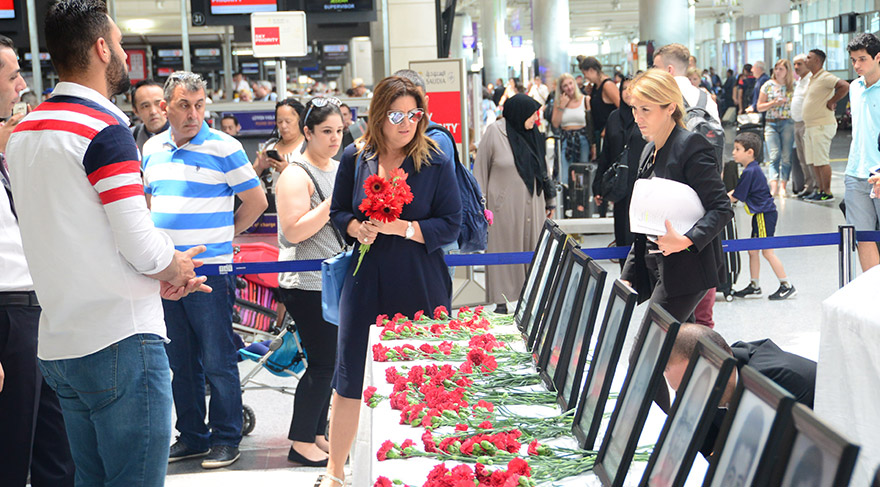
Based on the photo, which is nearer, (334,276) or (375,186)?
(375,186)

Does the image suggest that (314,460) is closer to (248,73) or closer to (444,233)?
(444,233)

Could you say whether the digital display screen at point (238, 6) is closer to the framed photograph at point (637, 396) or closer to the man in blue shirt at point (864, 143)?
the man in blue shirt at point (864, 143)

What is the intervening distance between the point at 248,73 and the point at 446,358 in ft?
123

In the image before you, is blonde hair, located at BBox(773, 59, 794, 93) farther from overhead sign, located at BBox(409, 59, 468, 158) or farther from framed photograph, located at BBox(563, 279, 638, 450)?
framed photograph, located at BBox(563, 279, 638, 450)

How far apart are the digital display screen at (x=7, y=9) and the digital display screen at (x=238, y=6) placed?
1908mm

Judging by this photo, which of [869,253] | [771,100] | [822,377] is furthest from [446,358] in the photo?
[771,100]

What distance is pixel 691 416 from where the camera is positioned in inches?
57.7

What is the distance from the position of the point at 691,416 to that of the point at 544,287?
133 centimetres

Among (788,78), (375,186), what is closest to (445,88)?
(375,186)

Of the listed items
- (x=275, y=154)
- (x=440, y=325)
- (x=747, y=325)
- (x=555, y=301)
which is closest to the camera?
(x=555, y=301)

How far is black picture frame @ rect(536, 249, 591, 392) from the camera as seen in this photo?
7.33 feet

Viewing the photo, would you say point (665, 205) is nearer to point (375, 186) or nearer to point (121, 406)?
point (375, 186)

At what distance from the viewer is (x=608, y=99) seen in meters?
9.35

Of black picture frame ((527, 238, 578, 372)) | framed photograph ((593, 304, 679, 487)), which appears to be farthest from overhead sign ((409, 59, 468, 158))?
framed photograph ((593, 304, 679, 487))
